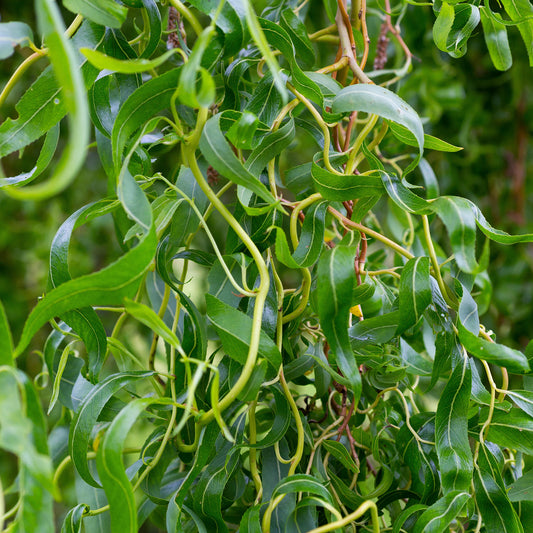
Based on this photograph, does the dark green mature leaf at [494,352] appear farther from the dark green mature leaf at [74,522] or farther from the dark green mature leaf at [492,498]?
the dark green mature leaf at [74,522]

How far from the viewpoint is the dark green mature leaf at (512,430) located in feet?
1.14

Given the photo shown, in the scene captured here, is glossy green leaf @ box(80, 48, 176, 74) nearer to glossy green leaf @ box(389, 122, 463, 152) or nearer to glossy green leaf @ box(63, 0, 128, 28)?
glossy green leaf @ box(63, 0, 128, 28)

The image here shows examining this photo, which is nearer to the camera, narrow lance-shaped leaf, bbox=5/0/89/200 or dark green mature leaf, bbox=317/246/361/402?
narrow lance-shaped leaf, bbox=5/0/89/200

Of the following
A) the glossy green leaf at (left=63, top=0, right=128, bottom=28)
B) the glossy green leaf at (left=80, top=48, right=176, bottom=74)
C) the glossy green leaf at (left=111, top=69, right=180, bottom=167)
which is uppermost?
the glossy green leaf at (left=63, top=0, right=128, bottom=28)

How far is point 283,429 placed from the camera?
0.36 metres

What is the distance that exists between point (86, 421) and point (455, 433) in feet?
0.68

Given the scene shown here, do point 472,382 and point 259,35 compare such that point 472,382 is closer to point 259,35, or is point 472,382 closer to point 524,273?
point 259,35

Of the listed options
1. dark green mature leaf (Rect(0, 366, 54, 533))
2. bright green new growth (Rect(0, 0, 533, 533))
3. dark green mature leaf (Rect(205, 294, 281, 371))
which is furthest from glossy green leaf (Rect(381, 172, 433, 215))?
dark green mature leaf (Rect(0, 366, 54, 533))

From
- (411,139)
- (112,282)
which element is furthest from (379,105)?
(112,282)

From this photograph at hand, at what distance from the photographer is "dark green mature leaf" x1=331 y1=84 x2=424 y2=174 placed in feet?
0.97

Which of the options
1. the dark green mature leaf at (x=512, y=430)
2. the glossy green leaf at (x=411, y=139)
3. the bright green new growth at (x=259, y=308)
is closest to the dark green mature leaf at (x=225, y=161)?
the bright green new growth at (x=259, y=308)

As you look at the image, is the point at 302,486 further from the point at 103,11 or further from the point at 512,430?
the point at 103,11

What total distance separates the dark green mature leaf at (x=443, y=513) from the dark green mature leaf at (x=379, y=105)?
0.18 metres

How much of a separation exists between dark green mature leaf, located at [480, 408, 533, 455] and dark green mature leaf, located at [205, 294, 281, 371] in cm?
15
